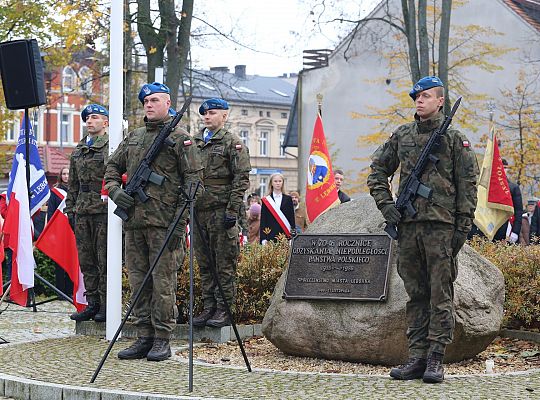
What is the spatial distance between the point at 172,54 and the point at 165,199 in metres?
12.8

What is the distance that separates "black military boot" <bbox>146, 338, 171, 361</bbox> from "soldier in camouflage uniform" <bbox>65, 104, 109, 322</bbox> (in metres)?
2.06

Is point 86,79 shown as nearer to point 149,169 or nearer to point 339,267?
point 149,169

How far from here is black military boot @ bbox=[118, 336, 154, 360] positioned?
10.0 metres

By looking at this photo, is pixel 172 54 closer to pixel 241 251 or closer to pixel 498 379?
pixel 241 251

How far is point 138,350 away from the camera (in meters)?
10.1

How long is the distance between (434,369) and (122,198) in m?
3.19

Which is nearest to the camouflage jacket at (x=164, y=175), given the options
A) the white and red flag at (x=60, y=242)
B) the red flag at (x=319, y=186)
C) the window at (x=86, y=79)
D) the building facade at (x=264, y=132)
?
the white and red flag at (x=60, y=242)

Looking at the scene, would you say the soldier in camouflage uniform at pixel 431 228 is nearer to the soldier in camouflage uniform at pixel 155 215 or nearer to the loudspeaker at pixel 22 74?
the soldier in camouflage uniform at pixel 155 215

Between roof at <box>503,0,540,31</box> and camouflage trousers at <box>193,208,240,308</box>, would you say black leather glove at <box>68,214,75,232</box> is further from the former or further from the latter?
roof at <box>503,0,540,31</box>

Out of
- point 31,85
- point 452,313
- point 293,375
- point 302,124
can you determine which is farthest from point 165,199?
point 302,124

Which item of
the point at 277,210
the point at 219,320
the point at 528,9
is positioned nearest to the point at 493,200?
the point at 277,210

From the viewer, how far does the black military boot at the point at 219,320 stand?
11293 mm

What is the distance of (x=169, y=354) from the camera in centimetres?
1010

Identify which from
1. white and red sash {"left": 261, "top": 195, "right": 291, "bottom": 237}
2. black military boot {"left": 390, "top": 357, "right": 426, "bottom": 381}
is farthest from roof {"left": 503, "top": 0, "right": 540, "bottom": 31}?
black military boot {"left": 390, "top": 357, "right": 426, "bottom": 381}
